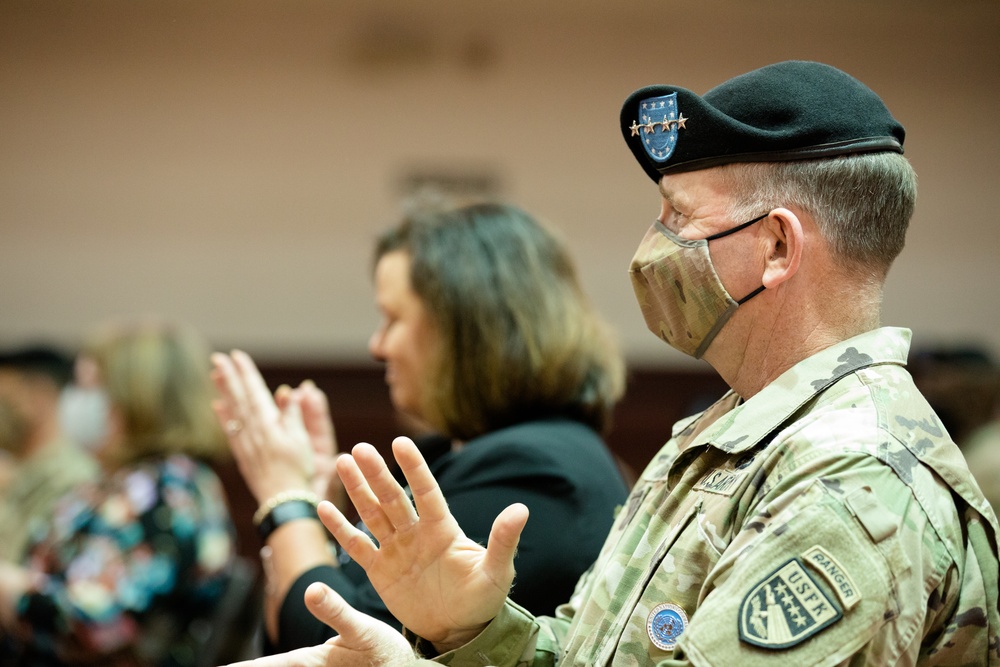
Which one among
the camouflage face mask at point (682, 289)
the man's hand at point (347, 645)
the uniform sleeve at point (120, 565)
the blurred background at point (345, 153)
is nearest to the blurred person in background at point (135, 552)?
the uniform sleeve at point (120, 565)

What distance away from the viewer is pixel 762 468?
1098mm

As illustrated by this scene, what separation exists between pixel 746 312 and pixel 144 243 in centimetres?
491

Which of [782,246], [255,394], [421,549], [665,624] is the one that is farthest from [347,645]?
[255,394]

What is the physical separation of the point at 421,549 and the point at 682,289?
45 centimetres

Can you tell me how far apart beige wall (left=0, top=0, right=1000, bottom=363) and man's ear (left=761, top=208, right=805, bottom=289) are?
429 centimetres

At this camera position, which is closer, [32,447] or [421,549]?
[421,549]

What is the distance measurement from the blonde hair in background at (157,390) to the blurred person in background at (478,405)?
2.92ft

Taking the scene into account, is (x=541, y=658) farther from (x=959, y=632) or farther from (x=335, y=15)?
(x=335, y=15)

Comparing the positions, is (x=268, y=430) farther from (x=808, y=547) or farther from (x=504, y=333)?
(x=808, y=547)

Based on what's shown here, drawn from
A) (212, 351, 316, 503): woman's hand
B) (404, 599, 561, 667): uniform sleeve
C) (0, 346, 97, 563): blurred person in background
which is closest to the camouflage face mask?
(404, 599, 561, 667): uniform sleeve

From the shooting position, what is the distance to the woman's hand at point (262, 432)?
1.99 m

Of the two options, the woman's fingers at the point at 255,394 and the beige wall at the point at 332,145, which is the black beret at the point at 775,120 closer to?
the woman's fingers at the point at 255,394

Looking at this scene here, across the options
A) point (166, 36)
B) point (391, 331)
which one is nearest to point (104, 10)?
point (166, 36)

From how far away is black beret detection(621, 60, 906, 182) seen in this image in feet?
3.88
